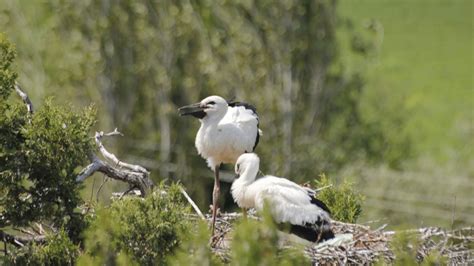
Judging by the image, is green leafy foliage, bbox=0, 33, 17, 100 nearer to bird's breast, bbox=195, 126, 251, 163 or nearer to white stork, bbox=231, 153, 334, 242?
white stork, bbox=231, 153, 334, 242

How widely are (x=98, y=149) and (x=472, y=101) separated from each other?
24.2m

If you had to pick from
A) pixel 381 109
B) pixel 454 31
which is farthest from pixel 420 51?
pixel 381 109

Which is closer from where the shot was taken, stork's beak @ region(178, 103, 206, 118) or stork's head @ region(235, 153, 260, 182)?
stork's head @ region(235, 153, 260, 182)

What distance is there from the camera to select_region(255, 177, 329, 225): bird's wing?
7234 mm

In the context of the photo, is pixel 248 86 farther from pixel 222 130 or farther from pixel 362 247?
pixel 362 247

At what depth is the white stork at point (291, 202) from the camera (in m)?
7.25

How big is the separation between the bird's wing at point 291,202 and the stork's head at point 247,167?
0.15 metres

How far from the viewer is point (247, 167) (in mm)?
7660

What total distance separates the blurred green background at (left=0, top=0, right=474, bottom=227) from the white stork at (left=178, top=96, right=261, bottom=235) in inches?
362

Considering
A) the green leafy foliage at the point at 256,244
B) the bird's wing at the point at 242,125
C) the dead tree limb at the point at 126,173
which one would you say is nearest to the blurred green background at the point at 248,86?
the bird's wing at the point at 242,125

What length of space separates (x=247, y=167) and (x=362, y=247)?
96cm

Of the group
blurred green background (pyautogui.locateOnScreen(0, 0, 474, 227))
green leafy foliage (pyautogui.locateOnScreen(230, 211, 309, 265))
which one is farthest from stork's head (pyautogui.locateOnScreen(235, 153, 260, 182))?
blurred green background (pyautogui.locateOnScreen(0, 0, 474, 227))

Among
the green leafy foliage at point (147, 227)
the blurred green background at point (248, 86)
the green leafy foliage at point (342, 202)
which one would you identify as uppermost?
the green leafy foliage at point (147, 227)

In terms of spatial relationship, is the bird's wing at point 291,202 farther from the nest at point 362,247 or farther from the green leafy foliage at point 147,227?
the green leafy foliage at point 147,227
